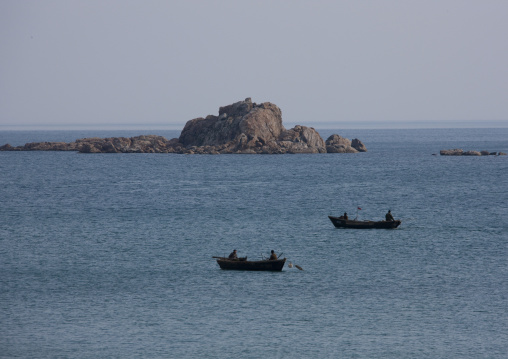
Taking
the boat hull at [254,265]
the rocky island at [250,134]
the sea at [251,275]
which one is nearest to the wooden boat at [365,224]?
the sea at [251,275]

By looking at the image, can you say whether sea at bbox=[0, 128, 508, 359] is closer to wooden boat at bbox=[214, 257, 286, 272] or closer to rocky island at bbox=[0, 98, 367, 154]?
wooden boat at bbox=[214, 257, 286, 272]

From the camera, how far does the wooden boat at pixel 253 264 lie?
5516cm

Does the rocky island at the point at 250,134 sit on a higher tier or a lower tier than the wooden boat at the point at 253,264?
higher

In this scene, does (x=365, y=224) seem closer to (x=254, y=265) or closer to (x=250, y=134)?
(x=254, y=265)

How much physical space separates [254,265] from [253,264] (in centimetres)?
12

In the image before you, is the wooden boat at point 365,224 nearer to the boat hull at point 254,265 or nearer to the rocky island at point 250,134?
the boat hull at point 254,265

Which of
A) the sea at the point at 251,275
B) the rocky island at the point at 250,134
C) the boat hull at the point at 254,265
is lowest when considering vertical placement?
the sea at the point at 251,275

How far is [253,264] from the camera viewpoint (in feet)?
182

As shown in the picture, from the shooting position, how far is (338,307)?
46.0 m

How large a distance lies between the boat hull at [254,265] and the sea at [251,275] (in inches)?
23.5

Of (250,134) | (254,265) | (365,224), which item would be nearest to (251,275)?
(254,265)

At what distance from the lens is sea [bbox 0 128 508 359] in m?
40.0

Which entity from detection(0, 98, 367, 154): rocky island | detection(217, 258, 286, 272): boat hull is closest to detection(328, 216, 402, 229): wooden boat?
detection(217, 258, 286, 272): boat hull

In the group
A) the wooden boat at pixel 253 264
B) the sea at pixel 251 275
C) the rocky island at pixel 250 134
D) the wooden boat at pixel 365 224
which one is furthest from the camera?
the rocky island at pixel 250 134
